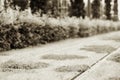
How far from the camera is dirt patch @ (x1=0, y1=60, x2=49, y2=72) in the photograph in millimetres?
6760

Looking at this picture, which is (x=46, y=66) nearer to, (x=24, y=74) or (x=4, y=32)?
(x=24, y=74)

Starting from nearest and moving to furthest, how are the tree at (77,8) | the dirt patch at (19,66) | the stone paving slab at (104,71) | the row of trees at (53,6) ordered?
the stone paving slab at (104,71)
the dirt patch at (19,66)
the row of trees at (53,6)
the tree at (77,8)

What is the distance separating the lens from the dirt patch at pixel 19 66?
676 cm

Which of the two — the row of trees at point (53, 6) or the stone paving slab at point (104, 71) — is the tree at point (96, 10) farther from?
the stone paving slab at point (104, 71)

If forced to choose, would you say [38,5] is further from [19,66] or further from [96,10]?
[96,10]

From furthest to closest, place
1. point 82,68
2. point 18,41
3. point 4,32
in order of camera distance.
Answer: point 18,41 < point 4,32 < point 82,68

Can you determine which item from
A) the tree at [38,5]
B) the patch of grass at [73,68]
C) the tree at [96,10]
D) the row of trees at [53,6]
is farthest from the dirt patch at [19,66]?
the tree at [96,10]

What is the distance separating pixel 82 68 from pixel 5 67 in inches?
66.1

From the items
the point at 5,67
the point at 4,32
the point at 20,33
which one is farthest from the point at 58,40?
the point at 5,67

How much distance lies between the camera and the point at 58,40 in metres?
15.3

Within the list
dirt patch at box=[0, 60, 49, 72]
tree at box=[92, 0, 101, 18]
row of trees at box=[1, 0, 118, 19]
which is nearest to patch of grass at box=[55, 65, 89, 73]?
dirt patch at box=[0, 60, 49, 72]

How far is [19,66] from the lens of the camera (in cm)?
697

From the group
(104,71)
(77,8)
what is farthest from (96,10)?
(104,71)

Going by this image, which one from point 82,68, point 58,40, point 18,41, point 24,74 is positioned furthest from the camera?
point 58,40
